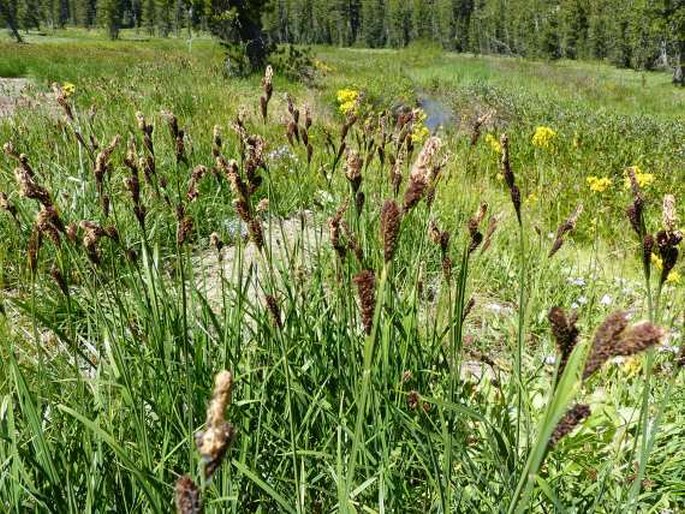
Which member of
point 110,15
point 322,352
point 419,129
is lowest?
point 322,352

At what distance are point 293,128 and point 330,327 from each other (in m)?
0.62

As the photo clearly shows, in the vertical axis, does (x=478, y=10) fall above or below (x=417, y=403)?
above

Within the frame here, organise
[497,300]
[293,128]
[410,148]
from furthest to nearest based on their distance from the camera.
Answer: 1. [497,300]
2. [410,148]
3. [293,128]

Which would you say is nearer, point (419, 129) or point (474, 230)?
point (474, 230)

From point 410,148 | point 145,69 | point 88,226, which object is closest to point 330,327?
point 410,148

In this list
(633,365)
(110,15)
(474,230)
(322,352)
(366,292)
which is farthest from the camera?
(110,15)

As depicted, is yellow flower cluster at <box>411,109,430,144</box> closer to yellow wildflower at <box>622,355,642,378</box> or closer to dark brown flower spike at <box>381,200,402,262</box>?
yellow wildflower at <box>622,355,642,378</box>

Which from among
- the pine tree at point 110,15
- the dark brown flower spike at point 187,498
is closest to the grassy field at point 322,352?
the dark brown flower spike at point 187,498

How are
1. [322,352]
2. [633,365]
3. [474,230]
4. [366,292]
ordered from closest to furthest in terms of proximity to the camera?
[366,292] → [474,230] → [322,352] → [633,365]

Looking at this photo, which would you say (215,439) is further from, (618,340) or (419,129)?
(419,129)

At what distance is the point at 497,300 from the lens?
3602mm

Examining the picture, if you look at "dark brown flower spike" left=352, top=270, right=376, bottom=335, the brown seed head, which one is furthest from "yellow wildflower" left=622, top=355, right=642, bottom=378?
the brown seed head

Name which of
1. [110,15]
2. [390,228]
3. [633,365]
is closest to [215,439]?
[390,228]

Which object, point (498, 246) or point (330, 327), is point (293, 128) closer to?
point (330, 327)
